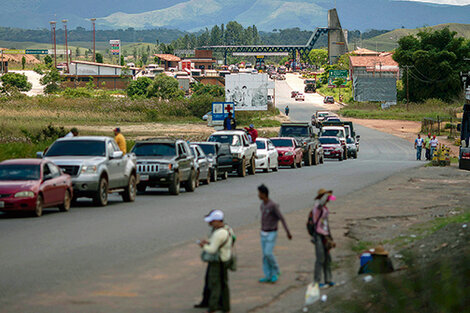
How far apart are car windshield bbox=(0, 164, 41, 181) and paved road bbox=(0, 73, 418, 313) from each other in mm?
1054

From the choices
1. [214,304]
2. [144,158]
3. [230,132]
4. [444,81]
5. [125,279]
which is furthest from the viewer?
[444,81]

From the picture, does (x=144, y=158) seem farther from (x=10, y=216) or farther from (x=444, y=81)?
(x=444, y=81)

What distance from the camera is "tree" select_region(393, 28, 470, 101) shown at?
129 m

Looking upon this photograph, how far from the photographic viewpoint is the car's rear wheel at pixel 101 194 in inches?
904

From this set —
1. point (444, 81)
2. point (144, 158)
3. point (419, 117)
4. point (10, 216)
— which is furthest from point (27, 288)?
point (444, 81)

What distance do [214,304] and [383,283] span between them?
268 inches

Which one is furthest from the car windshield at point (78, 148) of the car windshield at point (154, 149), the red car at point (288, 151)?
the red car at point (288, 151)

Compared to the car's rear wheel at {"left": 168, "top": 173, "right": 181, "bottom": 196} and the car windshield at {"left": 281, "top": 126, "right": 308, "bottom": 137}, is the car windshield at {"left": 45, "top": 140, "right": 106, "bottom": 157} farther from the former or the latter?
the car windshield at {"left": 281, "top": 126, "right": 308, "bottom": 137}

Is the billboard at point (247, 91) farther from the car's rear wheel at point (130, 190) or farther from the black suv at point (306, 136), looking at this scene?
the car's rear wheel at point (130, 190)

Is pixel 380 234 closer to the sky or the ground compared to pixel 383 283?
closer to the ground

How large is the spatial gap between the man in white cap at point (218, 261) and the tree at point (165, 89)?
155640 mm

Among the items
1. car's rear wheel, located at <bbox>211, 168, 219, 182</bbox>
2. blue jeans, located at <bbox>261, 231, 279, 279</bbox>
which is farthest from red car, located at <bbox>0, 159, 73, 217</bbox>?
car's rear wheel, located at <bbox>211, 168, 219, 182</bbox>

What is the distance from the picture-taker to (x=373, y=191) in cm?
2939

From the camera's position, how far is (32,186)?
20.2m
